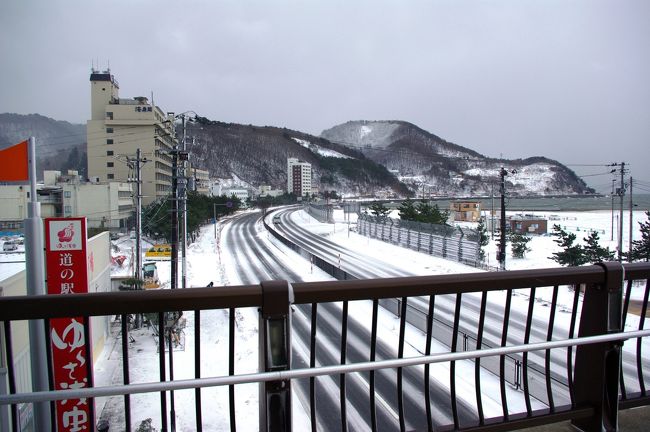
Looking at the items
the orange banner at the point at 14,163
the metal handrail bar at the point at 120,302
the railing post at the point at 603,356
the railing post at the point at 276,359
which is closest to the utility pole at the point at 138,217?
the orange banner at the point at 14,163

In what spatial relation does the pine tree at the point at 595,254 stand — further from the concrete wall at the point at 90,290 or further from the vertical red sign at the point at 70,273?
the vertical red sign at the point at 70,273

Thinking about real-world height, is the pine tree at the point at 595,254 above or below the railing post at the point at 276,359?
below

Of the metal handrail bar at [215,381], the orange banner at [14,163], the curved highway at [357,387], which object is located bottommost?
the curved highway at [357,387]

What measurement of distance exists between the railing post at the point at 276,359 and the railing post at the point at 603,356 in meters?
2.08

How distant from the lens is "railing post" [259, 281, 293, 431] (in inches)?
85.2

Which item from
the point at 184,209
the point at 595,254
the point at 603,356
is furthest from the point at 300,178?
the point at 603,356

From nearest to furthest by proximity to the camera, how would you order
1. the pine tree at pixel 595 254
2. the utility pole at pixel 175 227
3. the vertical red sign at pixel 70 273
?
1. the vertical red sign at pixel 70 273
2. the utility pole at pixel 175 227
3. the pine tree at pixel 595 254

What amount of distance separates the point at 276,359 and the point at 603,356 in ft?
7.25

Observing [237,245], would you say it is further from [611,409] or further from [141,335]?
[611,409]

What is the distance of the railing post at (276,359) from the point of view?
216cm

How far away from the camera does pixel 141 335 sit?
19844 millimetres

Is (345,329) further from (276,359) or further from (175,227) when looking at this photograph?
(175,227)

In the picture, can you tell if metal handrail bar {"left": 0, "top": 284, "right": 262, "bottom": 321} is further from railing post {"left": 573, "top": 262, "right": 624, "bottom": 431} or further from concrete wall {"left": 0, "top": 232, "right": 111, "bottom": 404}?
concrete wall {"left": 0, "top": 232, "right": 111, "bottom": 404}

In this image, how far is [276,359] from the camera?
2205 mm
